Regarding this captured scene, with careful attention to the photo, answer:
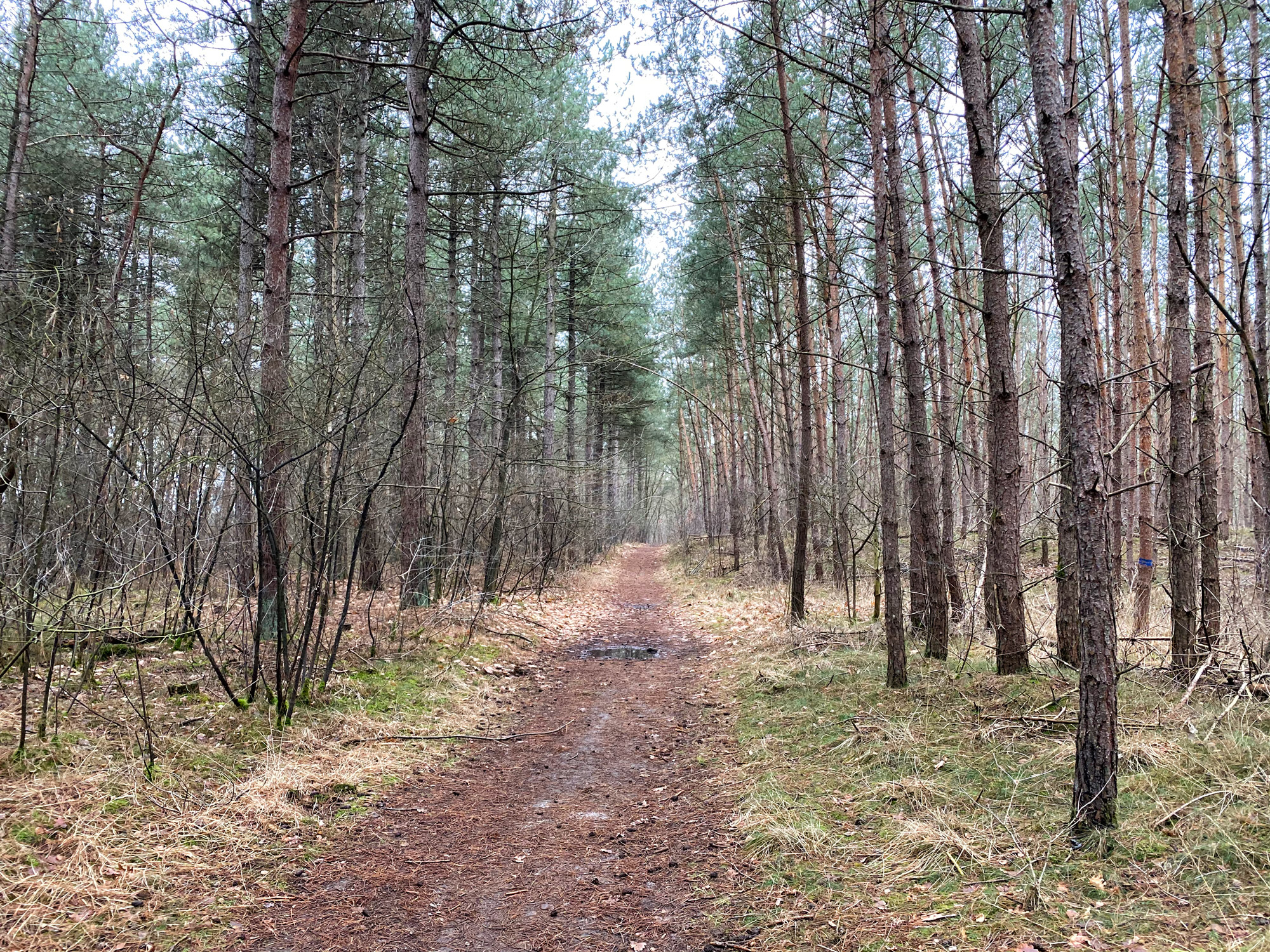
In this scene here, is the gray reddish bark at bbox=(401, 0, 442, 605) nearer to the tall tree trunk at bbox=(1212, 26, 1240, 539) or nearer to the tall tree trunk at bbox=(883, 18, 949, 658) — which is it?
the tall tree trunk at bbox=(883, 18, 949, 658)

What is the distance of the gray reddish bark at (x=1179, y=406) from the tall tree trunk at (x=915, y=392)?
1698mm

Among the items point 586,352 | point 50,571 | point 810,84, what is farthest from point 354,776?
point 586,352

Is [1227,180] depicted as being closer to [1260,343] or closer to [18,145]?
[1260,343]

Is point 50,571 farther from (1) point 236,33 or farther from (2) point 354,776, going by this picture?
(1) point 236,33

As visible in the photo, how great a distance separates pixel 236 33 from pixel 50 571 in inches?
461

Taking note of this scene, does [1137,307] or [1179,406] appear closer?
[1179,406]

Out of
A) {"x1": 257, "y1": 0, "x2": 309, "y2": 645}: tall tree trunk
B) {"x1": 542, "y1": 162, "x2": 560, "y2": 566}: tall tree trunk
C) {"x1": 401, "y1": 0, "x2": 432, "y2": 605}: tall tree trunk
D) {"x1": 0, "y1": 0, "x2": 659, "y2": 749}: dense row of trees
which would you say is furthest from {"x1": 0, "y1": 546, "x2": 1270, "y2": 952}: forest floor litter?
{"x1": 542, "y1": 162, "x2": 560, "y2": 566}: tall tree trunk

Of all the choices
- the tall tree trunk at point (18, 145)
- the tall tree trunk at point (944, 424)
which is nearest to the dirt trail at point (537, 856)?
the tall tree trunk at point (944, 424)

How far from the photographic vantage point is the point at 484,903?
3.27 meters

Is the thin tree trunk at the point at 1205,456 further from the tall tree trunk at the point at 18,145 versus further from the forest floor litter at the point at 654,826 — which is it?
the tall tree trunk at the point at 18,145

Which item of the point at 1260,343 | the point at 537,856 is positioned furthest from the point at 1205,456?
the point at 537,856

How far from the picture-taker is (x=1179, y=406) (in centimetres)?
508

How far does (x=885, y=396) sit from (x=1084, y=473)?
3.18 m

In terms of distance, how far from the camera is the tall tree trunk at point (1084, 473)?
9.75ft
